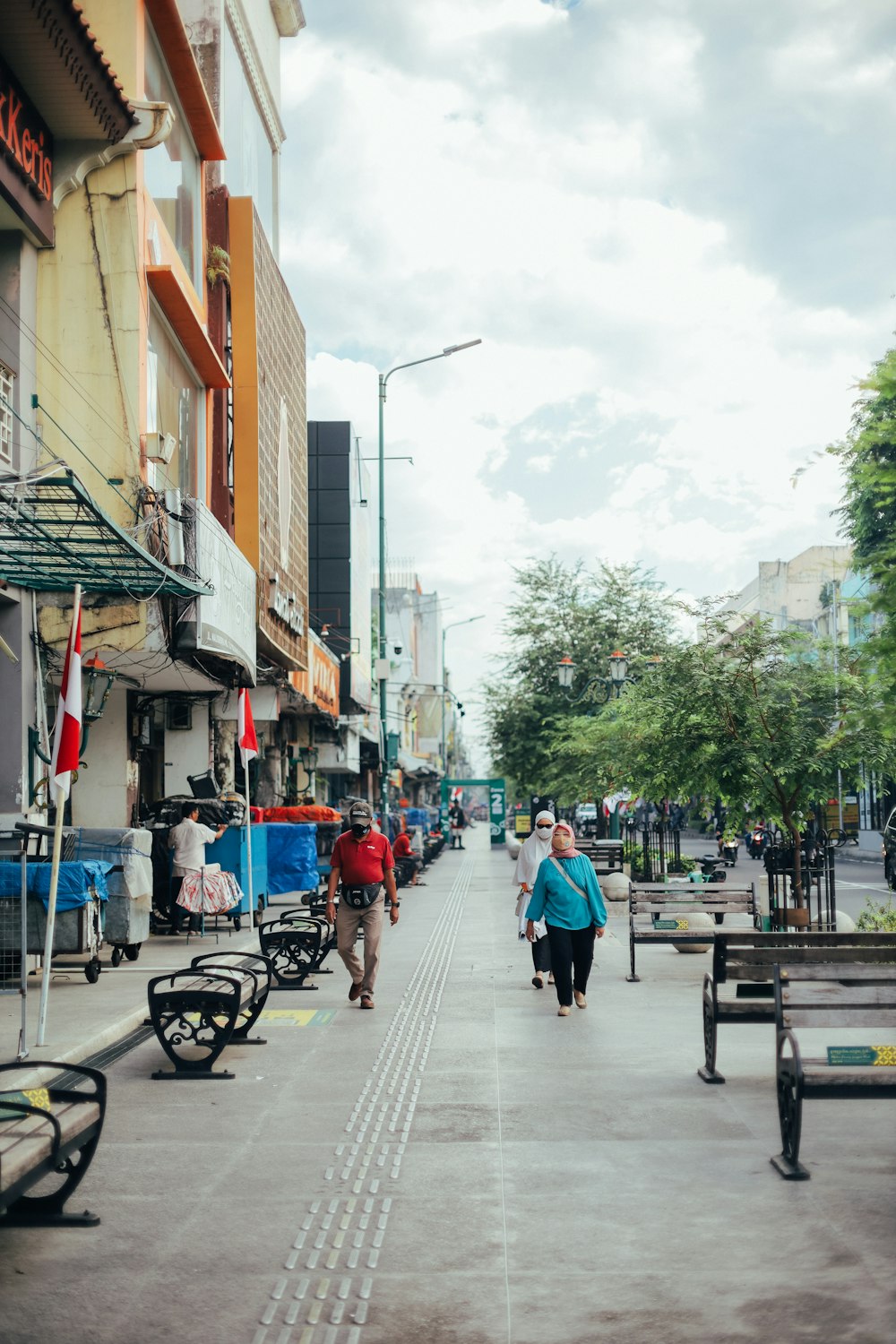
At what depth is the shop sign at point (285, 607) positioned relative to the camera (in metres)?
25.5

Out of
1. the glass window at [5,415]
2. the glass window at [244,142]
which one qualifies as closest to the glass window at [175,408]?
the glass window at [5,415]

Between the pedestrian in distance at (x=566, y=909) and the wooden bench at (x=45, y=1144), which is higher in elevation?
the pedestrian in distance at (x=566, y=909)

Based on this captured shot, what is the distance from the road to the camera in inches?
1032

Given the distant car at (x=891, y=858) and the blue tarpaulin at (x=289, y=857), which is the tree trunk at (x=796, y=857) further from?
the distant car at (x=891, y=858)

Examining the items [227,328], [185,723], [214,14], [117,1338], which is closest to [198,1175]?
[117,1338]

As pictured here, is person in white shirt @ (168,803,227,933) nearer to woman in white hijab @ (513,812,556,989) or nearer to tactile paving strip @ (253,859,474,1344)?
woman in white hijab @ (513,812,556,989)

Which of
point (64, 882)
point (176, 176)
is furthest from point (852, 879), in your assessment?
point (64, 882)

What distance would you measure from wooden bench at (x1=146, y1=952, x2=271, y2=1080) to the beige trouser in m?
1.73

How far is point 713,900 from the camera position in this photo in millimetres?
14430

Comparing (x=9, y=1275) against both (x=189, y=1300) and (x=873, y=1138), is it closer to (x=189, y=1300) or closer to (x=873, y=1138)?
(x=189, y=1300)

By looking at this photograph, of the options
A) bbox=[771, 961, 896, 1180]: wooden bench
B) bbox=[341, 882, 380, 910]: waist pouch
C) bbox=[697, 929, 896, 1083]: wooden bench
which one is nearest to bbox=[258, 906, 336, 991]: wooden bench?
bbox=[341, 882, 380, 910]: waist pouch

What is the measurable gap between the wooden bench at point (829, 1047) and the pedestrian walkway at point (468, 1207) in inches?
12.5

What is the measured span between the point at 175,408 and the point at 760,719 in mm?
9965

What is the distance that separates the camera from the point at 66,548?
13.1 metres
